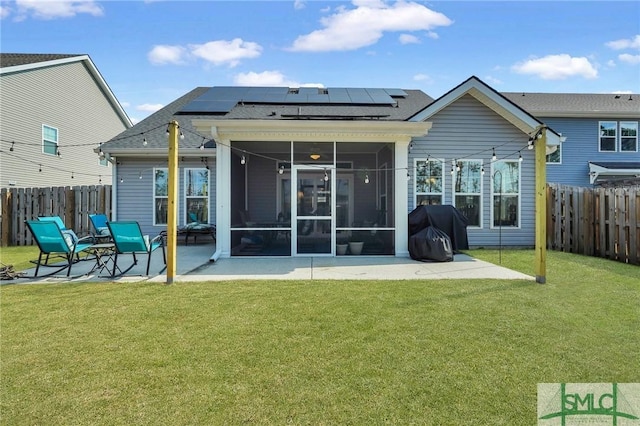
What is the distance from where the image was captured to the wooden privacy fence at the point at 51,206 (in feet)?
38.3

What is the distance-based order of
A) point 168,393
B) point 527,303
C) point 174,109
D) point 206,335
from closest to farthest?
point 168,393 < point 206,335 < point 527,303 < point 174,109

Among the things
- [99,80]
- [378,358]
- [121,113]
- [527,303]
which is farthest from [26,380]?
[121,113]

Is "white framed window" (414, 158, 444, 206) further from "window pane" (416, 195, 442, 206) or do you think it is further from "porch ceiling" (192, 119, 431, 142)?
"porch ceiling" (192, 119, 431, 142)

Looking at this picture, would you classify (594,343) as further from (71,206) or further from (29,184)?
(29,184)

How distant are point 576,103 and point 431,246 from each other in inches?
619

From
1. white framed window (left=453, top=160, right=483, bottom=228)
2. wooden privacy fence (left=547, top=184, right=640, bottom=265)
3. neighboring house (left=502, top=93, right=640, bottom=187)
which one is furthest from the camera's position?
neighboring house (left=502, top=93, right=640, bottom=187)

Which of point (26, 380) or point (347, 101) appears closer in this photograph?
point (26, 380)

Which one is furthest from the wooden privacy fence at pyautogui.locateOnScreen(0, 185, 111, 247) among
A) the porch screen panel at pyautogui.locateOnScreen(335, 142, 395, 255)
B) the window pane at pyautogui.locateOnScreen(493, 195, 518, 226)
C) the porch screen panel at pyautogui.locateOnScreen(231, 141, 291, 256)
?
the window pane at pyautogui.locateOnScreen(493, 195, 518, 226)

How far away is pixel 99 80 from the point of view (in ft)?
59.0

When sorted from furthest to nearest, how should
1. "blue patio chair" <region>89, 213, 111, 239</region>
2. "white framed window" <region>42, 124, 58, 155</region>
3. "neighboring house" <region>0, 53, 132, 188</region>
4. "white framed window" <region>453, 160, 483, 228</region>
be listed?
1. "white framed window" <region>42, 124, 58, 155</region>
2. "neighboring house" <region>0, 53, 132, 188</region>
3. "white framed window" <region>453, 160, 483, 228</region>
4. "blue patio chair" <region>89, 213, 111, 239</region>

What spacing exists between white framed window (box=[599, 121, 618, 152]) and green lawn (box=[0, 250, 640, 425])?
1520 cm

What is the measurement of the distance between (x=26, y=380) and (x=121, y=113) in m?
21.4

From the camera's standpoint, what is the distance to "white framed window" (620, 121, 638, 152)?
54.6ft

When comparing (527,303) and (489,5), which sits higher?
(489,5)
